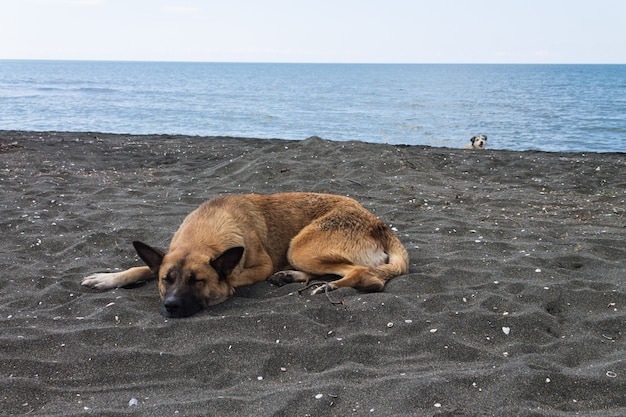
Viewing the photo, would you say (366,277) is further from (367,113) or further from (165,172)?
(367,113)

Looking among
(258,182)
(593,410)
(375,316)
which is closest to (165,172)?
(258,182)

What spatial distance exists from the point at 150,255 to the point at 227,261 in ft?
2.33

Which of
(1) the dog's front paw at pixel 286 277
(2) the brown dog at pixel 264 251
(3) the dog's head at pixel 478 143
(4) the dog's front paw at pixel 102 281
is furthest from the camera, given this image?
(3) the dog's head at pixel 478 143

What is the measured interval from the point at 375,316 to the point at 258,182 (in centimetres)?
650

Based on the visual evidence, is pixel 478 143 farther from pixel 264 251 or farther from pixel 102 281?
pixel 102 281

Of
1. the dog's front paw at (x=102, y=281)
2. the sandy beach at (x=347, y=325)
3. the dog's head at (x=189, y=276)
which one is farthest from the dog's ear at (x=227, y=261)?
the dog's front paw at (x=102, y=281)

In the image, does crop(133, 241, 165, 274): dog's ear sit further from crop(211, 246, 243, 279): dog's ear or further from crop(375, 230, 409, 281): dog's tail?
crop(375, 230, 409, 281): dog's tail

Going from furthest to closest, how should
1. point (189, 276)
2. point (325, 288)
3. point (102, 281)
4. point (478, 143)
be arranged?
point (478, 143) → point (102, 281) → point (325, 288) → point (189, 276)

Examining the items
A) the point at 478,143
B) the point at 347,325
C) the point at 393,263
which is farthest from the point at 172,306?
the point at 478,143

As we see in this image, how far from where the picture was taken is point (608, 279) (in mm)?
5707

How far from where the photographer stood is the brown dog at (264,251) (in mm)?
5043

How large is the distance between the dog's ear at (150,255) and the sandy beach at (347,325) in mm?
358

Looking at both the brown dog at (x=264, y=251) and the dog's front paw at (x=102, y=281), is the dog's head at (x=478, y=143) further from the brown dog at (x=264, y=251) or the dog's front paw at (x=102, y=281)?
the dog's front paw at (x=102, y=281)

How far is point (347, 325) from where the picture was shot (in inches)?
184
